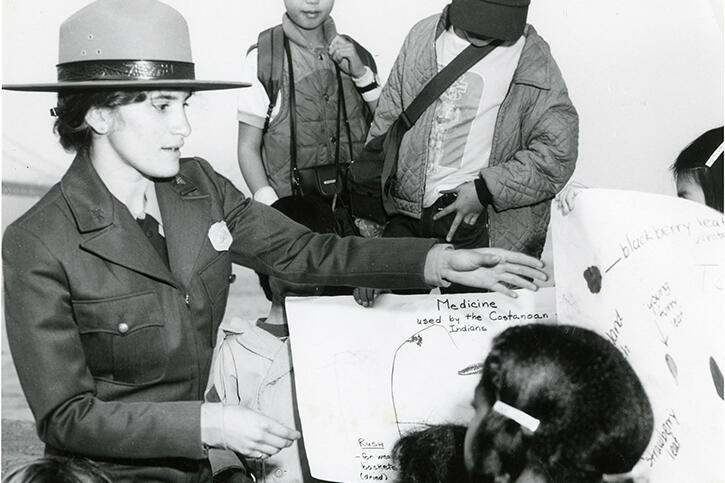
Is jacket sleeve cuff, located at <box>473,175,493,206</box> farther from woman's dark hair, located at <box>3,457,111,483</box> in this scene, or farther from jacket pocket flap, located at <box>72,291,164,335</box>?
woman's dark hair, located at <box>3,457,111,483</box>

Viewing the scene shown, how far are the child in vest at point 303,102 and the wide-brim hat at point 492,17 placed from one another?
262 mm

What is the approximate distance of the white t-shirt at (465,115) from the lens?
2.01 m

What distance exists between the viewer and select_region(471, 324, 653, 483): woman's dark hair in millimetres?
1518

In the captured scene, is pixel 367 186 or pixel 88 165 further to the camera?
pixel 367 186

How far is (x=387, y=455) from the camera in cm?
186

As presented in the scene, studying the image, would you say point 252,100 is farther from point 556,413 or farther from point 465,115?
point 556,413

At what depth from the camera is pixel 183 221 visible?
66.3 inches

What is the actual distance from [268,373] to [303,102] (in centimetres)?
60

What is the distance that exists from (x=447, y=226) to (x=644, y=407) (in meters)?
0.60

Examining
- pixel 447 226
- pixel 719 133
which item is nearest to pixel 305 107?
pixel 447 226

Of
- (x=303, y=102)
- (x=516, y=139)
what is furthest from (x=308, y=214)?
(x=516, y=139)

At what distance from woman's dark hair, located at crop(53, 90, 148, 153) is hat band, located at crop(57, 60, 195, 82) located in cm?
3

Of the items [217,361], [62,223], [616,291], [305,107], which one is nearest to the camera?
[62,223]

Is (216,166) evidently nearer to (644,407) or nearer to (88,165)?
(88,165)
